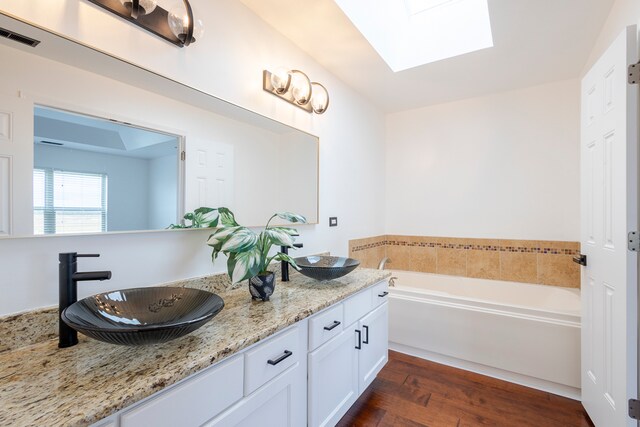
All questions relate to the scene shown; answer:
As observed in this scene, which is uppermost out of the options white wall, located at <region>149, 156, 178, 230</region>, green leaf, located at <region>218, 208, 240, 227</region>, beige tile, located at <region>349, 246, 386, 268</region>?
white wall, located at <region>149, 156, 178, 230</region>

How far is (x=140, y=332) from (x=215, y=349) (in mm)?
215

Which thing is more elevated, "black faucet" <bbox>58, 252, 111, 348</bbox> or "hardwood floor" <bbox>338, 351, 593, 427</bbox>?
"black faucet" <bbox>58, 252, 111, 348</bbox>

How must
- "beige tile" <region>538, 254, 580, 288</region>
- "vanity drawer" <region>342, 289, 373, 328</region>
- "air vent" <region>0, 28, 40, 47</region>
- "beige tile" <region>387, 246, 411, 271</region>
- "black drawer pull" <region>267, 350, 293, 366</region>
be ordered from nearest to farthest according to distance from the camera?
"air vent" <region>0, 28, 40, 47</region> → "black drawer pull" <region>267, 350, 293, 366</region> → "vanity drawer" <region>342, 289, 373, 328</region> → "beige tile" <region>538, 254, 580, 288</region> → "beige tile" <region>387, 246, 411, 271</region>

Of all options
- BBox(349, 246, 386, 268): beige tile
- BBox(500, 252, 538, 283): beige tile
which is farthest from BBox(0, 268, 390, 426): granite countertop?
BBox(500, 252, 538, 283): beige tile

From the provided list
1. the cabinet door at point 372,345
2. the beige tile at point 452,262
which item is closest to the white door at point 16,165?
the cabinet door at point 372,345

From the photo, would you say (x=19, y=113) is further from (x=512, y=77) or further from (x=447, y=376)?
(x=512, y=77)

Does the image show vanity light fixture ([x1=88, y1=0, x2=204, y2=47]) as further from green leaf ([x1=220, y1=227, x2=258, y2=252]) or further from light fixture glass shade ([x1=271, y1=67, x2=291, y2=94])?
green leaf ([x1=220, y1=227, x2=258, y2=252])

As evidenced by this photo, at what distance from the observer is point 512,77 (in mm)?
2576

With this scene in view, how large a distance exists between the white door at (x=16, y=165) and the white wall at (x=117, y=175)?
0.02 metres

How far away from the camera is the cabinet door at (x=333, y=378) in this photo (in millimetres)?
1327

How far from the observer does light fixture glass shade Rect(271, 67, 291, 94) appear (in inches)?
73.4

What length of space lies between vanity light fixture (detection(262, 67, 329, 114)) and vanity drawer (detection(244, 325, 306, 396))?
1427 millimetres

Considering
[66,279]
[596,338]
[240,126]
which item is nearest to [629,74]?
[596,338]

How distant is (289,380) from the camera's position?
1186 mm
